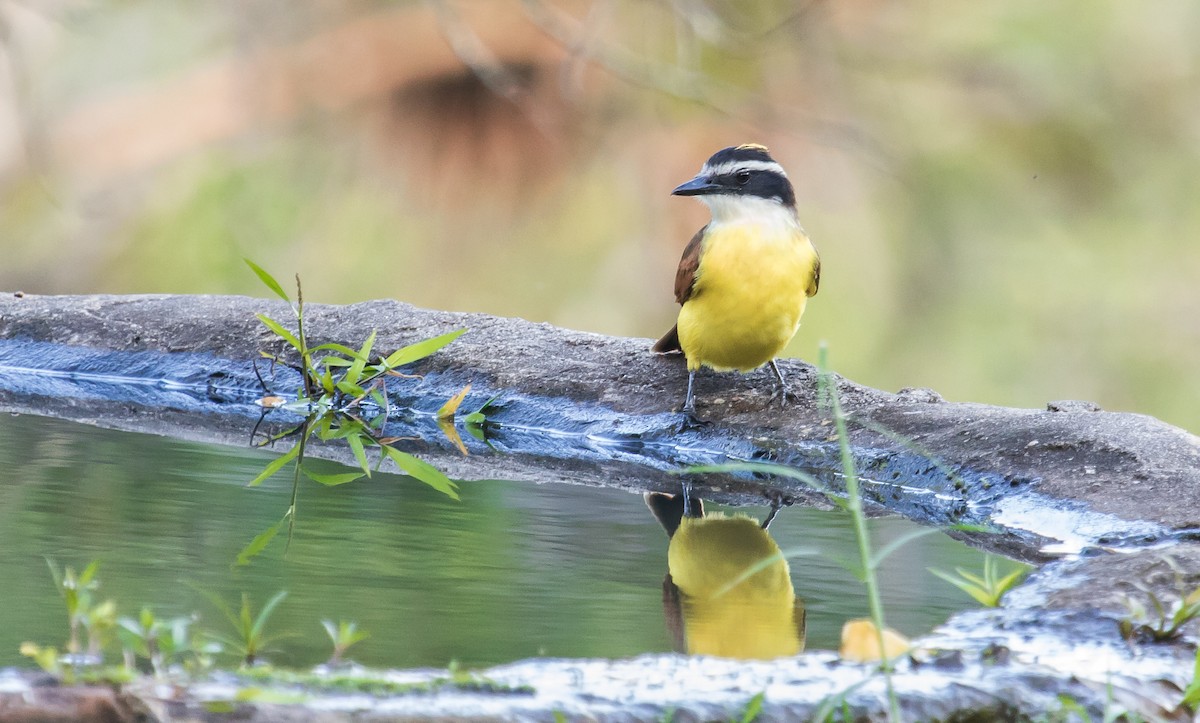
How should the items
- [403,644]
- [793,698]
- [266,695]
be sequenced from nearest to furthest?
[266,695] < [793,698] < [403,644]

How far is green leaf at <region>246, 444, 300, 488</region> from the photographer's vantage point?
3855mm

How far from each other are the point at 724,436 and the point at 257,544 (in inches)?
79.2

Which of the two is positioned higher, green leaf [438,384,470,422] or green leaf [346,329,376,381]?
green leaf [346,329,376,381]

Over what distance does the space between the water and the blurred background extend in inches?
336

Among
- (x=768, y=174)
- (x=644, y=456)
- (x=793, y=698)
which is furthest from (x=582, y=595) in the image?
(x=768, y=174)

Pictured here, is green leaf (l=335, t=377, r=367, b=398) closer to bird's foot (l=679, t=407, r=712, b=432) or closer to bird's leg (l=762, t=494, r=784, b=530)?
bird's foot (l=679, t=407, r=712, b=432)

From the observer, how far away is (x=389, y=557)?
3.01m

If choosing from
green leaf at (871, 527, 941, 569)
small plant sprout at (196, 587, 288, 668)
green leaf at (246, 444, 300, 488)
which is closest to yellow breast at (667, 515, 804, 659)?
green leaf at (871, 527, 941, 569)

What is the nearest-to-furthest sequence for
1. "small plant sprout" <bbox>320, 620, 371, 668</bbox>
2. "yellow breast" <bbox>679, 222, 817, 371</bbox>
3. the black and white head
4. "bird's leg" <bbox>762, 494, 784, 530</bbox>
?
"small plant sprout" <bbox>320, 620, 371, 668</bbox>, "bird's leg" <bbox>762, 494, 784, 530</bbox>, "yellow breast" <bbox>679, 222, 817, 371</bbox>, the black and white head

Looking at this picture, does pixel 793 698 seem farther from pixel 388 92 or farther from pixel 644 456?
pixel 388 92

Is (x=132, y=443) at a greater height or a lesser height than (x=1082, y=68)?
lesser

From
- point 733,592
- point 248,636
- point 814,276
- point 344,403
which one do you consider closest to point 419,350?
point 344,403

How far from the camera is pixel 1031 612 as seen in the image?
270 centimetres

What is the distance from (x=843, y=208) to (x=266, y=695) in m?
12.1
